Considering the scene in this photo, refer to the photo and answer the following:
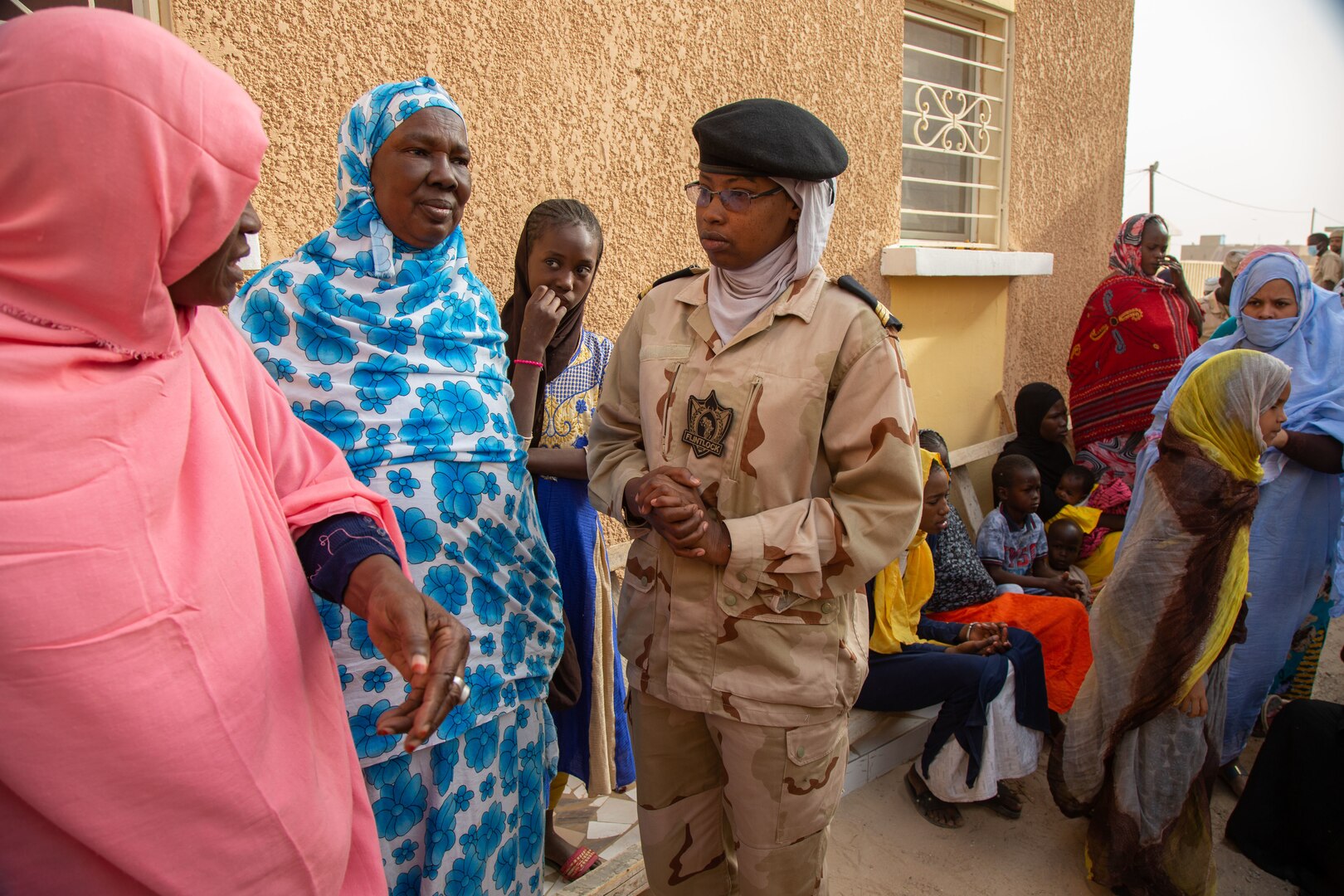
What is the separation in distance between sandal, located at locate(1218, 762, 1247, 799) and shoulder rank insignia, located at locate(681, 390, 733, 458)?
3.18 m

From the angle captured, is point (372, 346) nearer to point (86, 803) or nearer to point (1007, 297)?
point (86, 803)

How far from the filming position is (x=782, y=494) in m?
1.92

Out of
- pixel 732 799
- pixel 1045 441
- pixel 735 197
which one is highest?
pixel 735 197

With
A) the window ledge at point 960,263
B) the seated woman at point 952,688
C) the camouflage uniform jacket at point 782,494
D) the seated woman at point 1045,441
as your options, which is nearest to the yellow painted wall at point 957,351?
the window ledge at point 960,263

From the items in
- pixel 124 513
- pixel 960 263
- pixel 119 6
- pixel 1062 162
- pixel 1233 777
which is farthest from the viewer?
pixel 1062 162

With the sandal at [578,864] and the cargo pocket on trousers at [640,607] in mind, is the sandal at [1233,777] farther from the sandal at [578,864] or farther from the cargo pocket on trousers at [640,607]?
the cargo pocket on trousers at [640,607]

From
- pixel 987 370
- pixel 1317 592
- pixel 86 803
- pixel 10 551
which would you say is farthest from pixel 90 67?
pixel 987 370

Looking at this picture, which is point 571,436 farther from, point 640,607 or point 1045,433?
point 1045,433

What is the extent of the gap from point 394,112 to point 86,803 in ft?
4.87

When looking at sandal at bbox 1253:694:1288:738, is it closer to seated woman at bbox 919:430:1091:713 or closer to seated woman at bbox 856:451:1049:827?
seated woman at bbox 919:430:1091:713

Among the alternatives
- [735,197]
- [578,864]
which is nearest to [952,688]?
[578,864]

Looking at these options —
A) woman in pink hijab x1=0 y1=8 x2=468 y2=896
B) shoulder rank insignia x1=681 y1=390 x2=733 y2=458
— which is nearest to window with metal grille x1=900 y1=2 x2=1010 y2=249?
shoulder rank insignia x1=681 y1=390 x2=733 y2=458

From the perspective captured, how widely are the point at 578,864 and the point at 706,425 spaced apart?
1.64 metres

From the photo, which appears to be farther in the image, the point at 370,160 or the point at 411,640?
the point at 370,160
